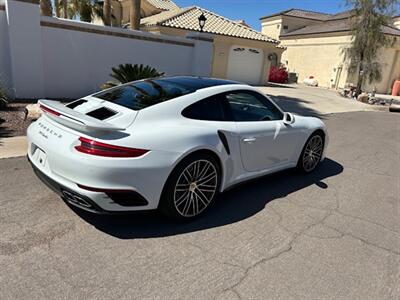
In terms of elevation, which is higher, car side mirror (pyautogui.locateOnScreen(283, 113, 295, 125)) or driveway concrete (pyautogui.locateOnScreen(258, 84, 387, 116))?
car side mirror (pyautogui.locateOnScreen(283, 113, 295, 125))

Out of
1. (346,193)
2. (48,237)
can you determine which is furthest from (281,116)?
(48,237)

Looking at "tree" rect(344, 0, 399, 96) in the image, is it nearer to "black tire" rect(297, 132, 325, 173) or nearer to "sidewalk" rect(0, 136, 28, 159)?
"black tire" rect(297, 132, 325, 173)

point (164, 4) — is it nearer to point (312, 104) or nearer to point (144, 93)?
point (312, 104)

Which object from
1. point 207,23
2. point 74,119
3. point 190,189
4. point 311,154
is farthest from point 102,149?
point 207,23

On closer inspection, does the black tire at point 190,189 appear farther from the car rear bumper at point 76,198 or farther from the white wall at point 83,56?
the white wall at point 83,56

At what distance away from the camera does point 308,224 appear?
367 centimetres

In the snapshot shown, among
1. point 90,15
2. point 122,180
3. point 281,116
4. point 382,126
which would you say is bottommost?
point 382,126

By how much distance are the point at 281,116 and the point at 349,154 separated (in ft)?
10.9

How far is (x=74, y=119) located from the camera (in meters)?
2.93

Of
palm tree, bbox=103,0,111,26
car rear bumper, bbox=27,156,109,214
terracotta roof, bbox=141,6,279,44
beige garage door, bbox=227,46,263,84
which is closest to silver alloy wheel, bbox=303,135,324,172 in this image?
car rear bumper, bbox=27,156,109,214

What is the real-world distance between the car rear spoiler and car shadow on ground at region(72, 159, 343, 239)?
92 centimetres

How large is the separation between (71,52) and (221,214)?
8232 mm

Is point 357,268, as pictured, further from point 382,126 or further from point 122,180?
point 382,126

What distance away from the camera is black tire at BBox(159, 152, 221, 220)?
123 inches
